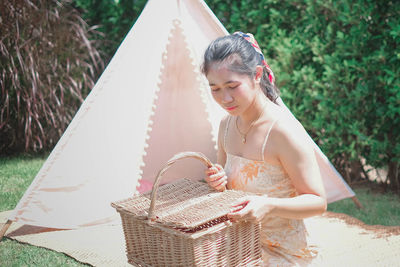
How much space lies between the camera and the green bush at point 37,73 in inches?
170

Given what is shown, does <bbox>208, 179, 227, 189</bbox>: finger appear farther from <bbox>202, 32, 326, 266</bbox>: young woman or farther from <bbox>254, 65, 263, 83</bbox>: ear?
<bbox>254, 65, 263, 83</bbox>: ear

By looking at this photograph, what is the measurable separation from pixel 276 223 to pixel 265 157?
26 cm

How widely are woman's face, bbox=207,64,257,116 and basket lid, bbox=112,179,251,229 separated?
32cm

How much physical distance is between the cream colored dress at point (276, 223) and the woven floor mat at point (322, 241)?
0.70 metres

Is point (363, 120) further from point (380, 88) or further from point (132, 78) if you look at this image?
point (132, 78)

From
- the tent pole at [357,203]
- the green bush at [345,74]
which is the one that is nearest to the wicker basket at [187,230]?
the tent pole at [357,203]

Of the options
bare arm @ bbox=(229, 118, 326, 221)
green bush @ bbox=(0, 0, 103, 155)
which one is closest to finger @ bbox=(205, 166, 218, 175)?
bare arm @ bbox=(229, 118, 326, 221)

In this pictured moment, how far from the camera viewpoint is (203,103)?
11.8 feet

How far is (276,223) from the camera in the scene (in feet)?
→ 5.69

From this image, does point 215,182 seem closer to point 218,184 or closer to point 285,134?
point 218,184

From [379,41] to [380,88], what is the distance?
1.13ft

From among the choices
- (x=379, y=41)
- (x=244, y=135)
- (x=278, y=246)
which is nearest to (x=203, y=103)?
(x=379, y=41)

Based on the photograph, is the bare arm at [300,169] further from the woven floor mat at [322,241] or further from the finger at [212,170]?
the woven floor mat at [322,241]

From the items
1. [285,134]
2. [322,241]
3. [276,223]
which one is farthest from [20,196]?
[285,134]
